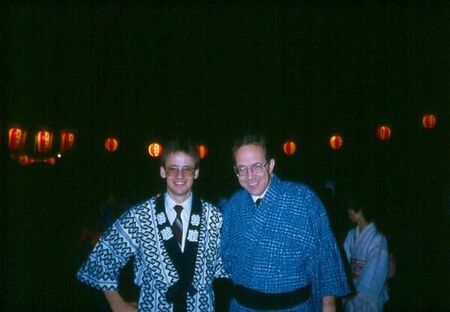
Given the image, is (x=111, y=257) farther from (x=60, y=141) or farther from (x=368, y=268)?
(x=60, y=141)

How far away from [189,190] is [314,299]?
1169mm

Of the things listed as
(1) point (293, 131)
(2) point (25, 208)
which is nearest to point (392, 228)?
(1) point (293, 131)

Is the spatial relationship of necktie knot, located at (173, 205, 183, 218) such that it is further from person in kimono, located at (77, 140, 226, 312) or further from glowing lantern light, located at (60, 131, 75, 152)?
glowing lantern light, located at (60, 131, 75, 152)

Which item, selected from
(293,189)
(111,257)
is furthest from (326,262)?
(111,257)

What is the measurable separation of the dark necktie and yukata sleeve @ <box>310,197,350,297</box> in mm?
945

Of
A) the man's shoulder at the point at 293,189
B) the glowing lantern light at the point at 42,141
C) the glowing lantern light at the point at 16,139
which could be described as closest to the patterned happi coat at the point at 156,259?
the man's shoulder at the point at 293,189

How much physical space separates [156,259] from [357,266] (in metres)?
2.62

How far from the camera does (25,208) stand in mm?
15781

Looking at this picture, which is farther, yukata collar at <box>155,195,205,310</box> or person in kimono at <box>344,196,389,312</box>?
person in kimono at <box>344,196,389,312</box>

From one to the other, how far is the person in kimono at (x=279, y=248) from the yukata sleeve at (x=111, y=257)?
2.39 feet

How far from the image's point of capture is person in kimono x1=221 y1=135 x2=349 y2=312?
2.82m

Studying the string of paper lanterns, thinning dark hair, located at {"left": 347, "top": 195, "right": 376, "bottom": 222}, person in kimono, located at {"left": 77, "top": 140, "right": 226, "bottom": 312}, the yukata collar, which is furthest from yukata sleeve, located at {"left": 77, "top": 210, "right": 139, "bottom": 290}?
the string of paper lanterns

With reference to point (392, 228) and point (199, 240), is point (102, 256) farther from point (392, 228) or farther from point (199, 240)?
point (392, 228)

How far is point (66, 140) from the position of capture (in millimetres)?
15492
